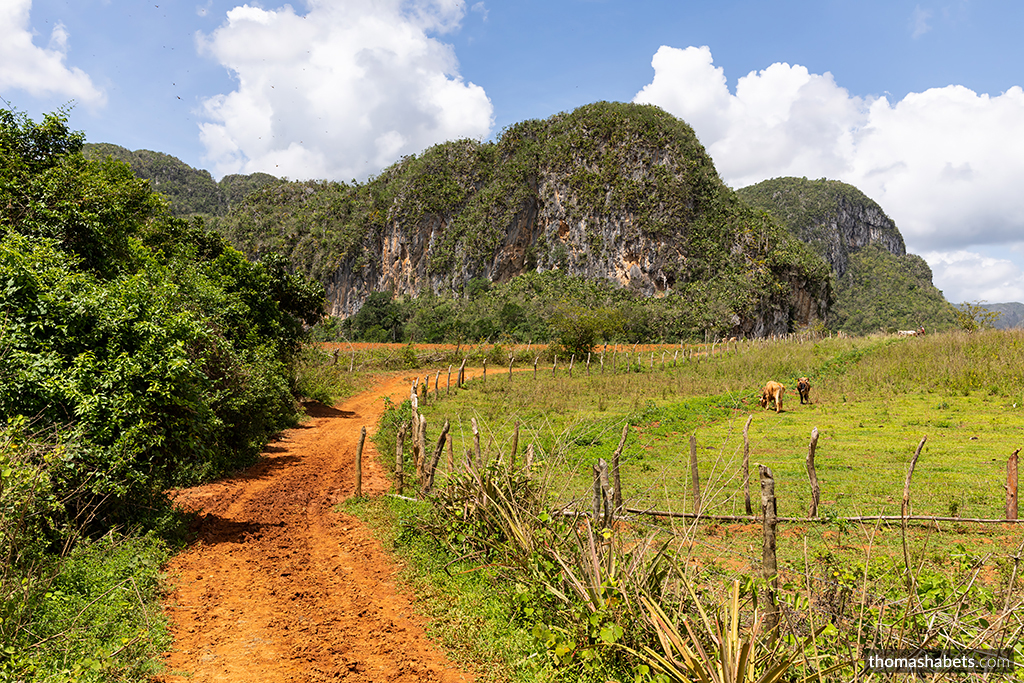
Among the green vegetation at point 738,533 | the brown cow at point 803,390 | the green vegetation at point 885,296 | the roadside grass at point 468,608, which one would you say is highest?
the green vegetation at point 885,296

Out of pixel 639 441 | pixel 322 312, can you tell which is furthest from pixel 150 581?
pixel 322 312

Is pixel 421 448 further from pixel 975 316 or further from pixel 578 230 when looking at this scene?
pixel 578 230

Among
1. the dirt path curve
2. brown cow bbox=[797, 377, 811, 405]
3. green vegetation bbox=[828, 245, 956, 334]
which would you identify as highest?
green vegetation bbox=[828, 245, 956, 334]

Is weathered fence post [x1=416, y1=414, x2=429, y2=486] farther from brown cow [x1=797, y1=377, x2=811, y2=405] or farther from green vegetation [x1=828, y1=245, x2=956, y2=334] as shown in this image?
green vegetation [x1=828, y1=245, x2=956, y2=334]

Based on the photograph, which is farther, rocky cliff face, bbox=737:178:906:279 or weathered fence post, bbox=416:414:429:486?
rocky cliff face, bbox=737:178:906:279

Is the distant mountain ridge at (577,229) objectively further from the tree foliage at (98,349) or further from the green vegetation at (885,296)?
the tree foliage at (98,349)

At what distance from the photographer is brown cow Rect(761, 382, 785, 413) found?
15.4 m

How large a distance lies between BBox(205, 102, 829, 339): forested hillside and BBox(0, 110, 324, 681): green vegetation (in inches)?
1734

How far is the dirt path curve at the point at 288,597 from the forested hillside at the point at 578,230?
43.2 m

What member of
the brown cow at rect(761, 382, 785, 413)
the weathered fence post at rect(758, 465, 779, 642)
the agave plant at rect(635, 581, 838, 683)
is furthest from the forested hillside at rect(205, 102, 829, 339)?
the agave plant at rect(635, 581, 838, 683)

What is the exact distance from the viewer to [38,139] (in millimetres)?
11555

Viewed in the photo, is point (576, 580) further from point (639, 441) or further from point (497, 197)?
A: point (497, 197)

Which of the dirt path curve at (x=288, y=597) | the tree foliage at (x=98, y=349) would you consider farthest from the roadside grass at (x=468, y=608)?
the tree foliage at (x=98, y=349)

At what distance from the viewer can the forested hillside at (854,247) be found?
7856cm
